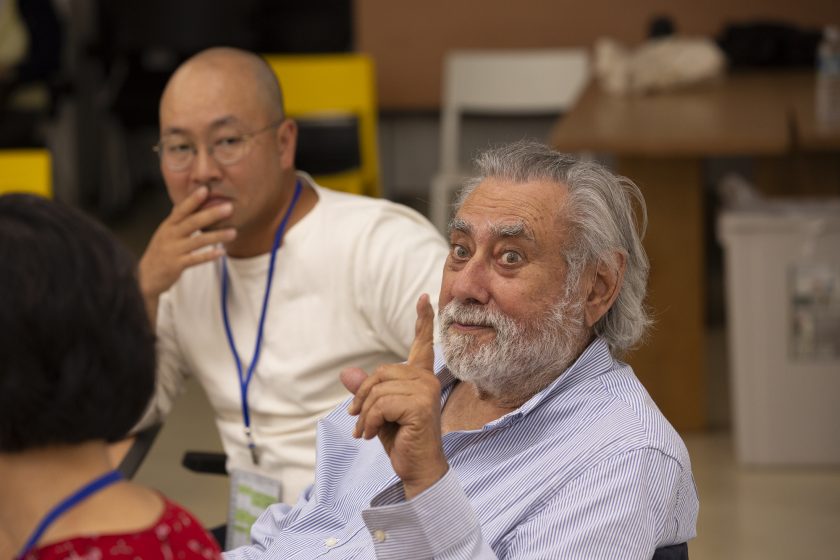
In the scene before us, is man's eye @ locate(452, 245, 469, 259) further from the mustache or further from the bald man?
the bald man

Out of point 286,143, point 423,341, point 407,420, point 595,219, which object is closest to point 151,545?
point 407,420

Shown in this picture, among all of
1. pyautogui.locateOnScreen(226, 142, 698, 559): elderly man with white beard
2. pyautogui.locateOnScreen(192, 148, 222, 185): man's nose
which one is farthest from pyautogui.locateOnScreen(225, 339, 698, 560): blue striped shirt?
pyautogui.locateOnScreen(192, 148, 222, 185): man's nose

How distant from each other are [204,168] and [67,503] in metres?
1.36

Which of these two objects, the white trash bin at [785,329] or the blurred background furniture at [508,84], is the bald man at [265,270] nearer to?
the white trash bin at [785,329]

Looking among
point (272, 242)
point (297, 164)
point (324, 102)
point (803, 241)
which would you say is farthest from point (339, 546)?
point (297, 164)

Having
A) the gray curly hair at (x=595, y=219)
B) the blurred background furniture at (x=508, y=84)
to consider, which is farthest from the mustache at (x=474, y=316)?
the blurred background furniture at (x=508, y=84)

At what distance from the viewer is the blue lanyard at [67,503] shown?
1.10 m

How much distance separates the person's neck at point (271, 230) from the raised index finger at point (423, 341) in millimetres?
799

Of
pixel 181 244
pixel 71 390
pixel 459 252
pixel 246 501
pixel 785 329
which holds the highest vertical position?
pixel 71 390

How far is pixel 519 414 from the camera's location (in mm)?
1730

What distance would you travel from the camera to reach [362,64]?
500cm

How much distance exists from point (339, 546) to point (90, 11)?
665 cm

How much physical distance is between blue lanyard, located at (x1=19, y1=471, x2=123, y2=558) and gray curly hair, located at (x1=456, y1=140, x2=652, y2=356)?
0.82 m

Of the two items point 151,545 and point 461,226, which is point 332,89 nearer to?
point 461,226
